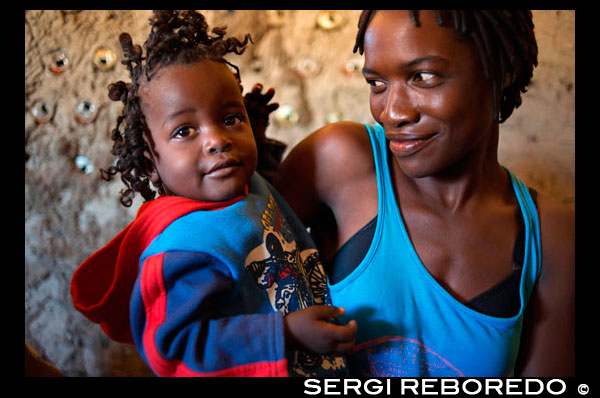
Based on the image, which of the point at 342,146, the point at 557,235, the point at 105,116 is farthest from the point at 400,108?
the point at 105,116

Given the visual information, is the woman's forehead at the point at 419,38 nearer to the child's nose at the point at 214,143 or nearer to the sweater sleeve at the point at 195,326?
the child's nose at the point at 214,143

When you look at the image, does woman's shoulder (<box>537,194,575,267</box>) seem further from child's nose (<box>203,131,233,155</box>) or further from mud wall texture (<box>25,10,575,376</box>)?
child's nose (<box>203,131,233,155</box>)

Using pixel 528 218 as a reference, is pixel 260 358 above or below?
→ below

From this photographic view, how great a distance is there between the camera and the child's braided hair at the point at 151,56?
3.17ft

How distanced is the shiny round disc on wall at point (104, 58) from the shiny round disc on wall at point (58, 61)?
65 millimetres

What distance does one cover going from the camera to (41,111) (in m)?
1.34

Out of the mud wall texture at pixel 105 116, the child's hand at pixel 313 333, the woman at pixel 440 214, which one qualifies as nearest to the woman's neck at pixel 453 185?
the woman at pixel 440 214

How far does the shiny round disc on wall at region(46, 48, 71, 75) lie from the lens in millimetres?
1348

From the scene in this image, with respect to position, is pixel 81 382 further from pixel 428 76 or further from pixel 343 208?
pixel 428 76

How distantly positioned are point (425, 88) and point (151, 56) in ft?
1.60

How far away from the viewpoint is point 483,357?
3.34 ft

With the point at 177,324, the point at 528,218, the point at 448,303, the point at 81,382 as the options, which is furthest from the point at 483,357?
the point at 81,382

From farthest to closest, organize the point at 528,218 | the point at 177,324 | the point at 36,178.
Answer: the point at 36,178, the point at 528,218, the point at 177,324
